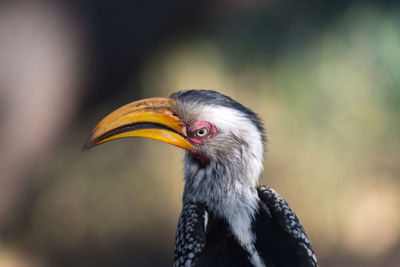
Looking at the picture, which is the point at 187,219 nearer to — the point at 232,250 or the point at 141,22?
the point at 232,250

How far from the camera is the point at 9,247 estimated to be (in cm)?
463

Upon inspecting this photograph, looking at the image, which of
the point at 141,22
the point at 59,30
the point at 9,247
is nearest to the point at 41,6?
the point at 59,30

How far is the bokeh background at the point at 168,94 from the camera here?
4.68 m

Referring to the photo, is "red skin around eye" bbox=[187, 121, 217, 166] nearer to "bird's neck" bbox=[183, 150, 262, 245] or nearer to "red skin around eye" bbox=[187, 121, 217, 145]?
"red skin around eye" bbox=[187, 121, 217, 145]

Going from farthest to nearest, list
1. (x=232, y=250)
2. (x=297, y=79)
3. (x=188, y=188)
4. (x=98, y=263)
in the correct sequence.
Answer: (x=297, y=79), (x=98, y=263), (x=188, y=188), (x=232, y=250)

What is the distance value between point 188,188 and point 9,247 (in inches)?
105

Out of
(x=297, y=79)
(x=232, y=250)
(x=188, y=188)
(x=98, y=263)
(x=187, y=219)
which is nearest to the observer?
(x=232, y=250)

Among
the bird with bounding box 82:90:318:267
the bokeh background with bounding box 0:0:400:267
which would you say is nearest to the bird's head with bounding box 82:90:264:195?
the bird with bounding box 82:90:318:267

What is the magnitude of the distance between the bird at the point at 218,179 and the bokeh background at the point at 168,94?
7.35 feet

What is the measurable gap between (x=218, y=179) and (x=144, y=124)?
440 mm

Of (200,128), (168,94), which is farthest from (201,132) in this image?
(168,94)

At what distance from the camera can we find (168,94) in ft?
16.3

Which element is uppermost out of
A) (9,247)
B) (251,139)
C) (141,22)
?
(141,22)

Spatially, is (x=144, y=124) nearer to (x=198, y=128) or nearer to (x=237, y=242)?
(x=198, y=128)
